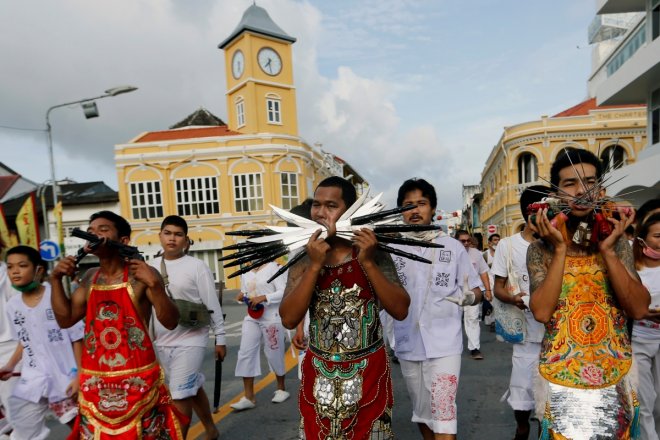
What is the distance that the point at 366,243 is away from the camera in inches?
92.2

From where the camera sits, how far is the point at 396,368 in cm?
689

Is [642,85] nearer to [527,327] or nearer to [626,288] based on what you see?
[527,327]

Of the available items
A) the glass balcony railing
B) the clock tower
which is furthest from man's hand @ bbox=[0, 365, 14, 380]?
the clock tower

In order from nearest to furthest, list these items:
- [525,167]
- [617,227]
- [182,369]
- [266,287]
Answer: [617,227], [182,369], [266,287], [525,167]

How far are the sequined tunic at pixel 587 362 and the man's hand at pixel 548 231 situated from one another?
220mm

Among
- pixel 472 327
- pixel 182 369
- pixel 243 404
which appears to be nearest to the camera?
pixel 182 369

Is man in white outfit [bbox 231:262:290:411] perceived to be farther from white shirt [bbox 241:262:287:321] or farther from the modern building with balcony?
the modern building with balcony

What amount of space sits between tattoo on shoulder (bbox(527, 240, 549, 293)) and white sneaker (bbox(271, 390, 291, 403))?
390 cm

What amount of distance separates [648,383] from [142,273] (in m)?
3.74

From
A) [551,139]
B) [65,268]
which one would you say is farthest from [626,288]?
[551,139]

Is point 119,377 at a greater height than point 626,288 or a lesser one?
lesser

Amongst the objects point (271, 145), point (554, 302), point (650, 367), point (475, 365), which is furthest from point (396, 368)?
point (271, 145)

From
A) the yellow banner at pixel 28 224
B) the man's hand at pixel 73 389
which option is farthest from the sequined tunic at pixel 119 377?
the yellow banner at pixel 28 224

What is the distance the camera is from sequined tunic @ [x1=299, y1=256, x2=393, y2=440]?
8.15 feet
